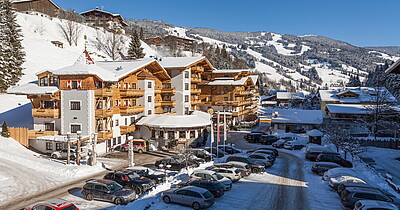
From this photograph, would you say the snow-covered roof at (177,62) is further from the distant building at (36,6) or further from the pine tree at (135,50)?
the distant building at (36,6)

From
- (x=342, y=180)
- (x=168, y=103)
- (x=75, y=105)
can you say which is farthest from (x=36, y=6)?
(x=342, y=180)

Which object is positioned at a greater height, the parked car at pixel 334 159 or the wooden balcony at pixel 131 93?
the wooden balcony at pixel 131 93

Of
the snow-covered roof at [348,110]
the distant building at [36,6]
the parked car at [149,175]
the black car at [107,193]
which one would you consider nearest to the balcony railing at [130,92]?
the parked car at [149,175]

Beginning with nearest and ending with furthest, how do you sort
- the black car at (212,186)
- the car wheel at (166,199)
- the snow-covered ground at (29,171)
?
1. the car wheel at (166,199)
2. the black car at (212,186)
3. the snow-covered ground at (29,171)

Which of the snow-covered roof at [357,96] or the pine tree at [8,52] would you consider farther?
the snow-covered roof at [357,96]

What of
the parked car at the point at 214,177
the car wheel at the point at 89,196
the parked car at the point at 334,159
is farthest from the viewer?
the parked car at the point at 334,159

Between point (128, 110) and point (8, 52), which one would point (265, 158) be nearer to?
point (128, 110)

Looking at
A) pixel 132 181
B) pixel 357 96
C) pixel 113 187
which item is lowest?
pixel 132 181

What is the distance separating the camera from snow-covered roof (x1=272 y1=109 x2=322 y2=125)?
60.8 meters

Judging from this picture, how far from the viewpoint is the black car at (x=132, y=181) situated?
72.0ft

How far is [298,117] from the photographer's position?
6325 centimetres

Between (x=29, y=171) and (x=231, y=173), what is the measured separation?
19.3 metres

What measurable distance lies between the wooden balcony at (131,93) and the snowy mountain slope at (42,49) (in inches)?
844

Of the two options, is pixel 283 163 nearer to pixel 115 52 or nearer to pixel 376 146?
pixel 376 146
